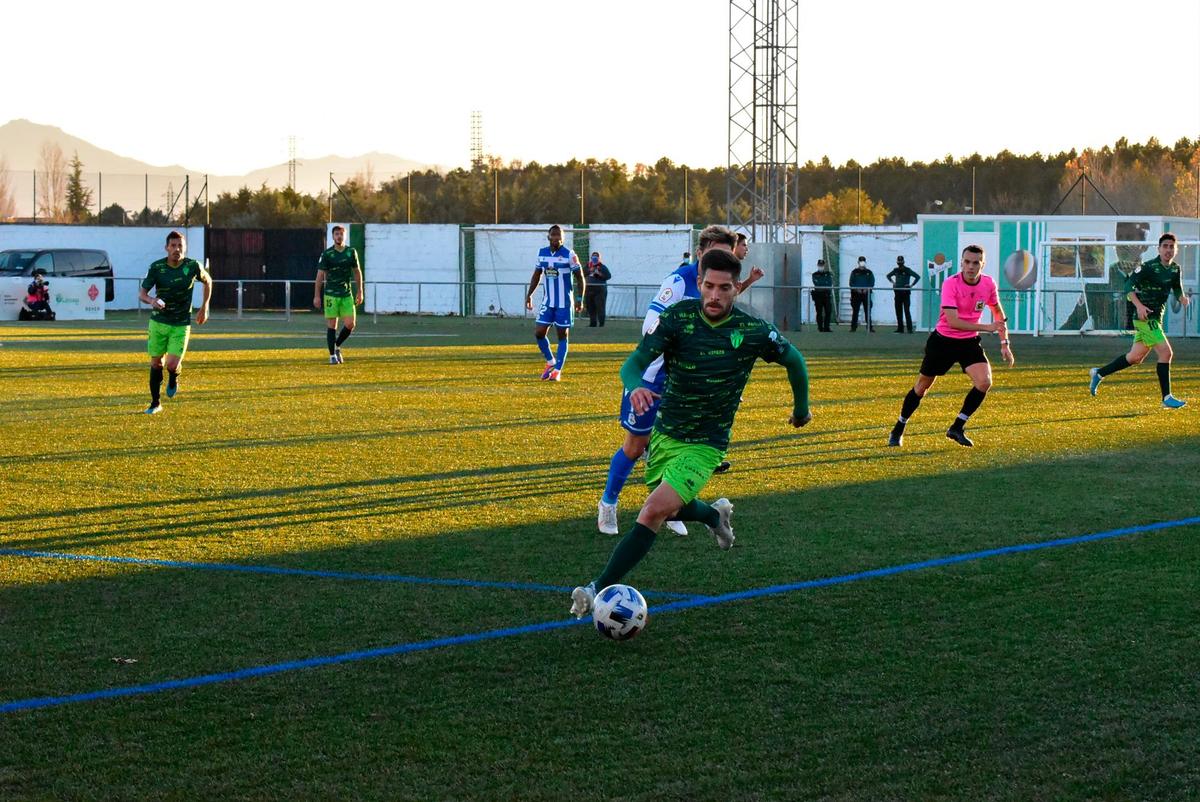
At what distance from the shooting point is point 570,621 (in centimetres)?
723

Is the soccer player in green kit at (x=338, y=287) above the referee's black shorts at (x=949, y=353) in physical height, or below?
above

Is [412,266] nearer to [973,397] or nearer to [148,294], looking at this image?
[148,294]

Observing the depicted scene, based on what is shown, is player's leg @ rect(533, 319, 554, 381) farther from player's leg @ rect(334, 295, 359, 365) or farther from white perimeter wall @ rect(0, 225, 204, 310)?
white perimeter wall @ rect(0, 225, 204, 310)

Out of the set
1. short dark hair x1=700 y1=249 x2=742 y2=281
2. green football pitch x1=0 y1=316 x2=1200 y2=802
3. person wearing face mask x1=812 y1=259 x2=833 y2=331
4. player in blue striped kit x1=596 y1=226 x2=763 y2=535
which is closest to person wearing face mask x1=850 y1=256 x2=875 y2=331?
person wearing face mask x1=812 y1=259 x2=833 y2=331

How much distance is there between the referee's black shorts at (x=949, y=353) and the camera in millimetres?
14367

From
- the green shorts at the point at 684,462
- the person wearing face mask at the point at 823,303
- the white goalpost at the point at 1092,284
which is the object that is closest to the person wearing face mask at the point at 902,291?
the person wearing face mask at the point at 823,303

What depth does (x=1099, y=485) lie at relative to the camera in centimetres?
1164

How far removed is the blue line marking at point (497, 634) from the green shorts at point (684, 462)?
0.66m

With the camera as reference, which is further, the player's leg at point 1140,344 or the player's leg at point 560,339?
the player's leg at point 560,339

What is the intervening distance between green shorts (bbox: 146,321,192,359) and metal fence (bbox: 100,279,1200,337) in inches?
613

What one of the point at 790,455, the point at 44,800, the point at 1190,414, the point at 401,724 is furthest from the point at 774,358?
the point at 1190,414

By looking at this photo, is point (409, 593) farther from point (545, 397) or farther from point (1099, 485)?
point (545, 397)

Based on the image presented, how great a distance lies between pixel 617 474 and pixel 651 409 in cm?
51

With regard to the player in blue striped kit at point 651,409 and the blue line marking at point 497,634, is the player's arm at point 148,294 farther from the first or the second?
the blue line marking at point 497,634
